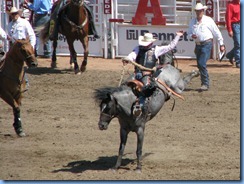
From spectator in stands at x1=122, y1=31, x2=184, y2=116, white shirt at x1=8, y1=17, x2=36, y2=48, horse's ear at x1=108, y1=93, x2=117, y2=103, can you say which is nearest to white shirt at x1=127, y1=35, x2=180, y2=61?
spectator in stands at x1=122, y1=31, x2=184, y2=116

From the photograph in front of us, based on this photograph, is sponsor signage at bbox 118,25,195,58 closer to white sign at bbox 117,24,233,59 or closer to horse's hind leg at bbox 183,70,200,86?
white sign at bbox 117,24,233,59

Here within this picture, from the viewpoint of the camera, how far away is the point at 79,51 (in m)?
21.1

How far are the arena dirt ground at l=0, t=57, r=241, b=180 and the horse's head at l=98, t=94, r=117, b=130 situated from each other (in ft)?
2.25

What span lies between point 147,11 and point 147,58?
8.56 meters

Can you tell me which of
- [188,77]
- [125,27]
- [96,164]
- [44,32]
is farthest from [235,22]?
[96,164]

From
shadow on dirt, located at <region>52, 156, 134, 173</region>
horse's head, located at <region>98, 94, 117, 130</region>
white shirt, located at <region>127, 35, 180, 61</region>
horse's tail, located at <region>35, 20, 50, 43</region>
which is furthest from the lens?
horse's tail, located at <region>35, 20, 50, 43</region>

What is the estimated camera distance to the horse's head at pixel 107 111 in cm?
1091

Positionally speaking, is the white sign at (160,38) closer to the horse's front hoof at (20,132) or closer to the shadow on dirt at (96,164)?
the horse's front hoof at (20,132)

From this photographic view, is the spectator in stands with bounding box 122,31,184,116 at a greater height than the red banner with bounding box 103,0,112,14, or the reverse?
the red banner with bounding box 103,0,112,14

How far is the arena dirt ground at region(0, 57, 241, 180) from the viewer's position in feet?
36.9

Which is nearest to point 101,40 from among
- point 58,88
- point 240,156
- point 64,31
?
point 64,31

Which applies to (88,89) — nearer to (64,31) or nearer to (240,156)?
(64,31)

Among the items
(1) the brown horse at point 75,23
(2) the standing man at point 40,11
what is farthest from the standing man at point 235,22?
(2) the standing man at point 40,11

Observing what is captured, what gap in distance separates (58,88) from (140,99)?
6455 millimetres
